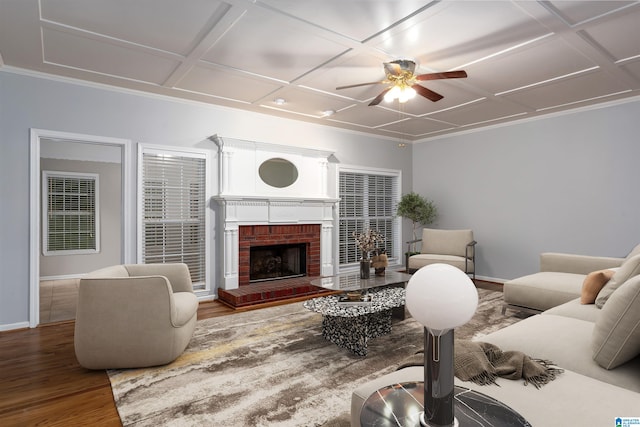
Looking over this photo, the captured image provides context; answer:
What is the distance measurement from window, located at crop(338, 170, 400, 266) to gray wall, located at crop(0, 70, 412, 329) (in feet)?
5.99

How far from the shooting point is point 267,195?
5156mm

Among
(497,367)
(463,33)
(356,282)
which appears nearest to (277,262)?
(356,282)

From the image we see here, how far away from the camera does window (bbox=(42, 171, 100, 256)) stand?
6.60 meters

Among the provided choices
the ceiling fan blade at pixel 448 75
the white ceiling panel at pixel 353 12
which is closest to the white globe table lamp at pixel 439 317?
the white ceiling panel at pixel 353 12

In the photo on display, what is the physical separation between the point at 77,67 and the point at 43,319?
109 inches

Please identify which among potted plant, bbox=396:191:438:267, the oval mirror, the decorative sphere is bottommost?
the decorative sphere

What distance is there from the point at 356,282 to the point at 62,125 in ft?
11.9

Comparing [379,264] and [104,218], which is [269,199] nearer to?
[379,264]

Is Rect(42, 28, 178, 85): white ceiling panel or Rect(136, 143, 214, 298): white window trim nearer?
Rect(42, 28, 178, 85): white ceiling panel

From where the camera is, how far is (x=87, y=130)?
3.98 metres

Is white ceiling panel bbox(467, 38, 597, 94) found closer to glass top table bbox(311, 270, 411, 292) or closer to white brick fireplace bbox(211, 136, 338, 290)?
glass top table bbox(311, 270, 411, 292)

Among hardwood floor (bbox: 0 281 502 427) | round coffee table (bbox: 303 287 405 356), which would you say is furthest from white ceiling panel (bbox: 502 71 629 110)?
hardwood floor (bbox: 0 281 502 427)

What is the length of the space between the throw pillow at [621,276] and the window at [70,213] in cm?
777

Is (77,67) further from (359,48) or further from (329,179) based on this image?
(329,179)
